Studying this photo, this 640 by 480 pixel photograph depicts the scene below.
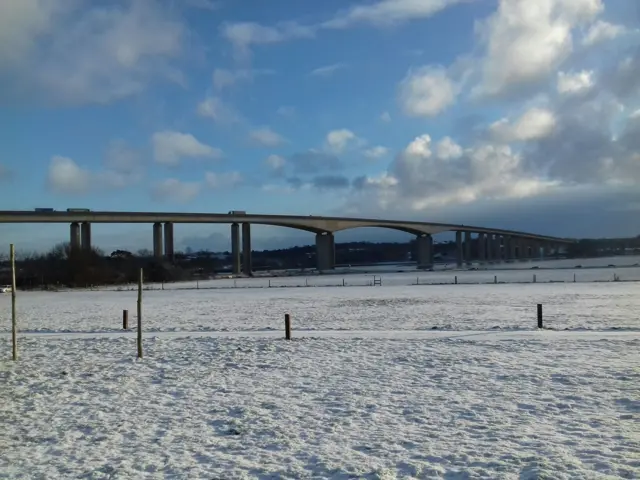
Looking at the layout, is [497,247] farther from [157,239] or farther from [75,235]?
[75,235]

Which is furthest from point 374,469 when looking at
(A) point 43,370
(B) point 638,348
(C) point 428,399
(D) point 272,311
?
(D) point 272,311

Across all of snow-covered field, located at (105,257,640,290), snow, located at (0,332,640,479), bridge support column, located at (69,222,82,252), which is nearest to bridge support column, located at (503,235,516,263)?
snow-covered field, located at (105,257,640,290)

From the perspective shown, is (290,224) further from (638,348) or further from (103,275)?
(638,348)

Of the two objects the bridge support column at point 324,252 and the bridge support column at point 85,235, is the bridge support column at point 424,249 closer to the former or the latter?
the bridge support column at point 324,252

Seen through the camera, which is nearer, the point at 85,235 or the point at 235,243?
the point at 85,235

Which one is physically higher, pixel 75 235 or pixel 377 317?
pixel 75 235

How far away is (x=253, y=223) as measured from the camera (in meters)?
103

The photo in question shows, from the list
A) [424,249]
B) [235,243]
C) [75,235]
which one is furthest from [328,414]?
[424,249]

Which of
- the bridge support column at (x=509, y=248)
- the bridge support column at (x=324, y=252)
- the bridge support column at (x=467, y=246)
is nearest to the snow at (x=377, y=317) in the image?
the bridge support column at (x=324, y=252)

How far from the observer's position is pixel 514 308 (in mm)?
29656

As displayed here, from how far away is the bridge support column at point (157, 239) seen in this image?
96.8 m

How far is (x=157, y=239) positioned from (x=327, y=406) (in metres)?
91.0

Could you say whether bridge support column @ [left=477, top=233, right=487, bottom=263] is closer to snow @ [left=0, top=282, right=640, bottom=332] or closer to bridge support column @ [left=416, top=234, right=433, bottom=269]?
bridge support column @ [left=416, top=234, right=433, bottom=269]

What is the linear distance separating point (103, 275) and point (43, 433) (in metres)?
89.9
